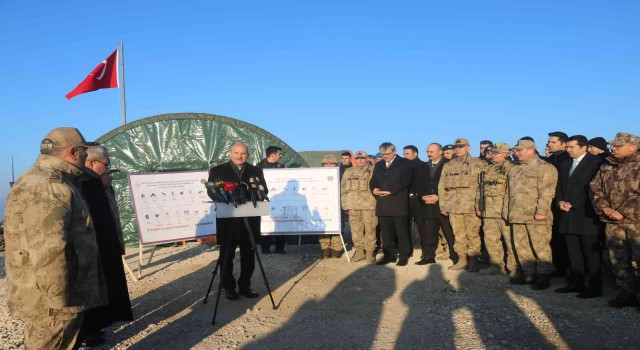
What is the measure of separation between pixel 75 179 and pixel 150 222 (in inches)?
195

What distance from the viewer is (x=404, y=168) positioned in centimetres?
822

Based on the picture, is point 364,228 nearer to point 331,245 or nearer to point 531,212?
point 331,245

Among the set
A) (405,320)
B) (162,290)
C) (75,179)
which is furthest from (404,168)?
(75,179)

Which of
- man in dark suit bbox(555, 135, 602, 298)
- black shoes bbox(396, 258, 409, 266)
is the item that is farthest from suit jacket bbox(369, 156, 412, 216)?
man in dark suit bbox(555, 135, 602, 298)

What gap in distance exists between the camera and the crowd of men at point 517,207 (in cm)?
538

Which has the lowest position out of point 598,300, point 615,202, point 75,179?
point 598,300

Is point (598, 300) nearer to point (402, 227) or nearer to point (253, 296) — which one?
point (402, 227)

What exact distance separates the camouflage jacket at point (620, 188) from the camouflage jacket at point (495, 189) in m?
1.47

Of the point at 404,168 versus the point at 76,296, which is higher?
the point at 404,168

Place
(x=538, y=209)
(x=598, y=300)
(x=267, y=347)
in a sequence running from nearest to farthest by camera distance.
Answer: (x=267, y=347), (x=598, y=300), (x=538, y=209)

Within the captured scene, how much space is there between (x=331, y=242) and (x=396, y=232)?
1.42 metres

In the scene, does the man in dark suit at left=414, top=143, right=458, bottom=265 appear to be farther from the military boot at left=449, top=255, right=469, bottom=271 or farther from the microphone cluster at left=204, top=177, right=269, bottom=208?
the microphone cluster at left=204, top=177, right=269, bottom=208

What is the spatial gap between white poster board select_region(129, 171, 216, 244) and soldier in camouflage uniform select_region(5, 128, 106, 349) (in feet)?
16.7

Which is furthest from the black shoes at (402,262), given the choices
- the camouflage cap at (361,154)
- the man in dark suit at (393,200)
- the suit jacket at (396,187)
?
the camouflage cap at (361,154)
